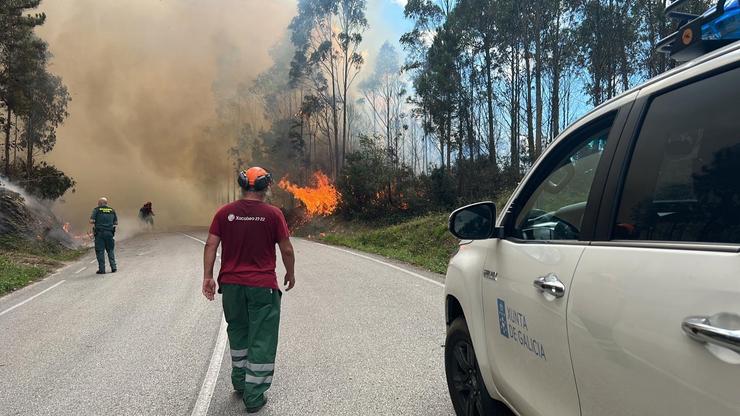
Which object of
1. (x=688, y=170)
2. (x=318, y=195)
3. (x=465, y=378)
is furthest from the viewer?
(x=318, y=195)

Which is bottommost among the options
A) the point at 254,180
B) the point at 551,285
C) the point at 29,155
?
the point at 551,285

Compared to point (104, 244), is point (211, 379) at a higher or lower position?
lower

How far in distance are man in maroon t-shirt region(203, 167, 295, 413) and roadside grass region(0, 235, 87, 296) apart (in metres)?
8.97

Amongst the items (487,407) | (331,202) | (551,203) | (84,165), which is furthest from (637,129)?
(84,165)

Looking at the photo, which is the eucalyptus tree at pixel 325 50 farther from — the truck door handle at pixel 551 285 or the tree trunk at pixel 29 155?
the truck door handle at pixel 551 285

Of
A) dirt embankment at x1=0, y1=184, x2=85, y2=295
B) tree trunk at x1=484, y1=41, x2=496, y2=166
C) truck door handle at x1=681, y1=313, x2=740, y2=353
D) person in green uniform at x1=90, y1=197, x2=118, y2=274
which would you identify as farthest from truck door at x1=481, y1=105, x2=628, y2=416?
tree trunk at x1=484, y1=41, x2=496, y2=166

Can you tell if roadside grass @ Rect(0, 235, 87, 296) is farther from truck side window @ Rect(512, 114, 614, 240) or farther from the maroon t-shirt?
truck side window @ Rect(512, 114, 614, 240)

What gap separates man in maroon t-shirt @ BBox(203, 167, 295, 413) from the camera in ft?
12.6

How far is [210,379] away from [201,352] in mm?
921

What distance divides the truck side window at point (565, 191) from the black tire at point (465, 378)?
2.94ft

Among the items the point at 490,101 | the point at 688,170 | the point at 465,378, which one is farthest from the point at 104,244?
the point at 490,101

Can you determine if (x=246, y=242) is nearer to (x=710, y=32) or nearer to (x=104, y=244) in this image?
(x=710, y=32)

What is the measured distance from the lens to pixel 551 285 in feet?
6.46

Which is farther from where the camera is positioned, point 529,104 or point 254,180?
point 529,104
